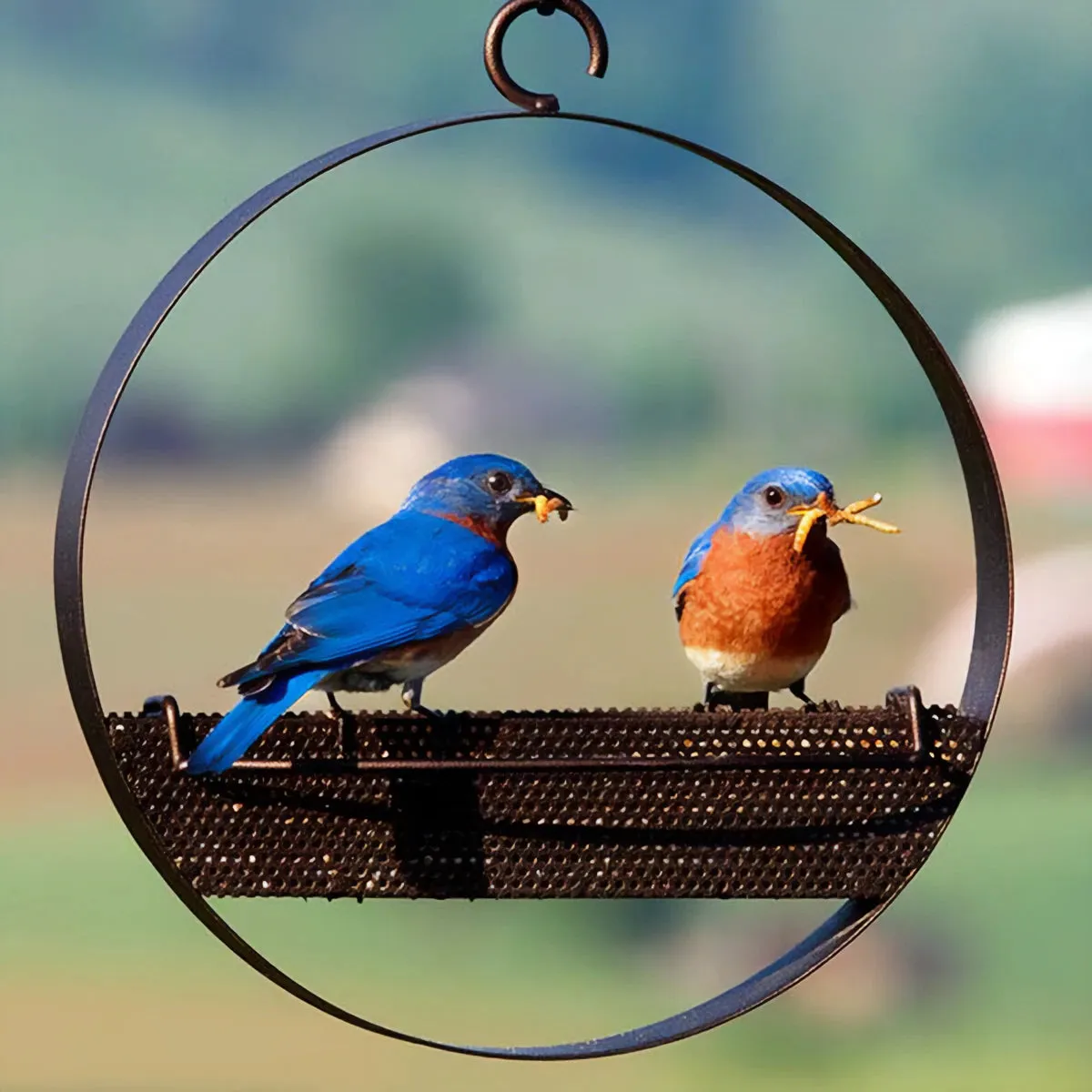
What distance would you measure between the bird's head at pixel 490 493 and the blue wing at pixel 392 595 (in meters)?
0.02

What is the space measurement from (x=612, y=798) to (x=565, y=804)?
0.05 m

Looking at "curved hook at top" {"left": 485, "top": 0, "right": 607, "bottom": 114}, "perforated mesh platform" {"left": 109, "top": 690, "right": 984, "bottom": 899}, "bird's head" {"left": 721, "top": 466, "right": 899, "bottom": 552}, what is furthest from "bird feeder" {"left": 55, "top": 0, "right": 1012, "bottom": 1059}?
"bird's head" {"left": 721, "top": 466, "right": 899, "bottom": 552}

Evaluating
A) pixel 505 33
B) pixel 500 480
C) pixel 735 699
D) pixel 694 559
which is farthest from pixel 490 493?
pixel 505 33

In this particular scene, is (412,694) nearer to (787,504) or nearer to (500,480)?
(500,480)

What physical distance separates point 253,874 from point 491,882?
0.83 feet

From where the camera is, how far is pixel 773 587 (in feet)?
7.00

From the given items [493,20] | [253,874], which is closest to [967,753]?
[253,874]

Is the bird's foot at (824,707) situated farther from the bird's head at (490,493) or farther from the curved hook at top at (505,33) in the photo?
the curved hook at top at (505,33)

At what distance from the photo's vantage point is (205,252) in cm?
166

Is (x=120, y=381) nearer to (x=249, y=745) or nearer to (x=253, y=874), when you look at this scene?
(x=249, y=745)

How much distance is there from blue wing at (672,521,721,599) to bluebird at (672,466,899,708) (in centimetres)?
3

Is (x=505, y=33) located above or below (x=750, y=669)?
above

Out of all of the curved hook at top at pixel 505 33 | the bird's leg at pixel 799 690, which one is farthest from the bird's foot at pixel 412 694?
the curved hook at top at pixel 505 33

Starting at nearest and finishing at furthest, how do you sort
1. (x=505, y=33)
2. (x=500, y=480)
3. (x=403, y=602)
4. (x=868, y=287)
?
(x=505, y=33) < (x=868, y=287) < (x=403, y=602) < (x=500, y=480)
